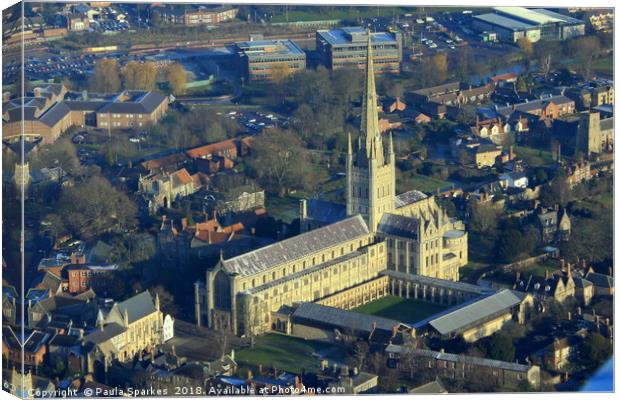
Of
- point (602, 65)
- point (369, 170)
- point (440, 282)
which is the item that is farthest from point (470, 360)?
point (602, 65)

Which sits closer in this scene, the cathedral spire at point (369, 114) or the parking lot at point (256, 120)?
the cathedral spire at point (369, 114)

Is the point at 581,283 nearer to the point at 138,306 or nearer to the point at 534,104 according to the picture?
the point at 138,306

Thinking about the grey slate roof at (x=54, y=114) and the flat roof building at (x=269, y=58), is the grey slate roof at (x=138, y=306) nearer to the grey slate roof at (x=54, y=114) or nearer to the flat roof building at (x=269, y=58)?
the grey slate roof at (x=54, y=114)

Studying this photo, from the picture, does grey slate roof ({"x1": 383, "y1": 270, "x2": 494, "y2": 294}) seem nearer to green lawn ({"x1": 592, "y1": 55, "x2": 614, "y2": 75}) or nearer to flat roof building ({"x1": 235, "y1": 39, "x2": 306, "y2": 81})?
green lawn ({"x1": 592, "y1": 55, "x2": 614, "y2": 75})

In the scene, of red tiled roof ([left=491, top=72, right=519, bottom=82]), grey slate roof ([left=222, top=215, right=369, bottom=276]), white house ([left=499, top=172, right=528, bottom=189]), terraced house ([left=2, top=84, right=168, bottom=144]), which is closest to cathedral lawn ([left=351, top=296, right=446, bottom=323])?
grey slate roof ([left=222, top=215, right=369, bottom=276])

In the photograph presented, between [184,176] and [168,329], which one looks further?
[184,176]

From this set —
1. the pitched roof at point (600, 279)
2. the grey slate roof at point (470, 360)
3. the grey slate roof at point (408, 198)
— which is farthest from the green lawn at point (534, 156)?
the grey slate roof at point (470, 360)
